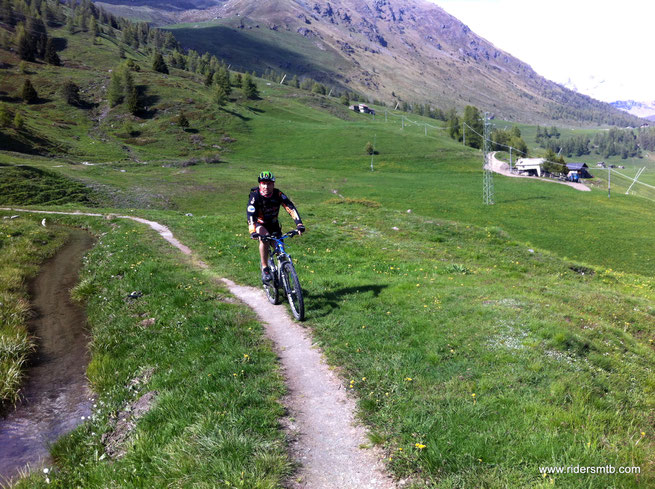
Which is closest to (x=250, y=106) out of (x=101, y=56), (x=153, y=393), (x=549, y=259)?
(x=101, y=56)

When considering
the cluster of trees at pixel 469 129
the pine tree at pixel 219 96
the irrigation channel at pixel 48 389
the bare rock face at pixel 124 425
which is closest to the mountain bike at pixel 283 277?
the bare rock face at pixel 124 425

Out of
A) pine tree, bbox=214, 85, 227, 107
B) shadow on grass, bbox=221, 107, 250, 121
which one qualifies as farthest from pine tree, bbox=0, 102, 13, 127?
pine tree, bbox=214, 85, 227, 107

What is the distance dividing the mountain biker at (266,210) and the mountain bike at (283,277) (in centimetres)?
25

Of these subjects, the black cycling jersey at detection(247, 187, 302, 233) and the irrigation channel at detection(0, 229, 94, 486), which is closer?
the irrigation channel at detection(0, 229, 94, 486)

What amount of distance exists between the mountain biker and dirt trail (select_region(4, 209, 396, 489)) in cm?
334

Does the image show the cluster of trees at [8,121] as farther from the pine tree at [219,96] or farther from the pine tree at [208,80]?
the pine tree at [208,80]

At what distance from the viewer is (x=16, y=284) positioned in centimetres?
1538

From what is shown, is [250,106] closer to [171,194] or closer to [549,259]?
[171,194]

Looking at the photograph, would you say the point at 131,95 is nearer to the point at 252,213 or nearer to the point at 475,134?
the point at 475,134

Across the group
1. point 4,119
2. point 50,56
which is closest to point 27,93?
point 50,56

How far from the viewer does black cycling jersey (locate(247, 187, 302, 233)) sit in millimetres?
11625

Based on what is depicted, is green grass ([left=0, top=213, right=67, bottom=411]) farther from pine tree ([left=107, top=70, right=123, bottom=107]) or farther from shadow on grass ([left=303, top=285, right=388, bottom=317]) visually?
pine tree ([left=107, top=70, right=123, bottom=107])

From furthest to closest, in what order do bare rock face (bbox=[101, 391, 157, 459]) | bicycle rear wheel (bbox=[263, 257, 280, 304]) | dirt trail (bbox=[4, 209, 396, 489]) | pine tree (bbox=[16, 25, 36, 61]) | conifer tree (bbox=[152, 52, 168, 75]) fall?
conifer tree (bbox=[152, 52, 168, 75])
pine tree (bbox=[16, 25, 36, 61])
bicycle rear wheel (bbox=[263, 257, 280, 304])
bare rock face (bbox=[101, 391, 157, 459])
dirt trail (bbox=[4, 209, 396, 489])

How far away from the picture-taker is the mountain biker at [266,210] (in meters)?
11.5
